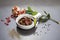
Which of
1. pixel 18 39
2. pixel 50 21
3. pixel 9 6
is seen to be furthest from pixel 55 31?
pixel 9 6

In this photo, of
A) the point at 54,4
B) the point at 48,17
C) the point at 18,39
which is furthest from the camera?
the point at 54,4

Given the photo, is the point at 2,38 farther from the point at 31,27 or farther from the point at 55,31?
the point at 55,31

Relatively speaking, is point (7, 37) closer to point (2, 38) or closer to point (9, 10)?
point (2, 38)

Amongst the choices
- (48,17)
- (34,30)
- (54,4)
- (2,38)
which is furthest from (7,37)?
(54,4)

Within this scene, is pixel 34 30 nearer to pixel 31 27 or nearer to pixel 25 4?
pixel 31 27

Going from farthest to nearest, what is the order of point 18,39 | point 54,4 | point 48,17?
point 54,4 < point 48,17 < point 18,39

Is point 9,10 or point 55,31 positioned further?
point 9,10

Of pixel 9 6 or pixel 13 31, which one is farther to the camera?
pixel 9 6

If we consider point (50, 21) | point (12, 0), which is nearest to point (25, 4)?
point (12, 0)
